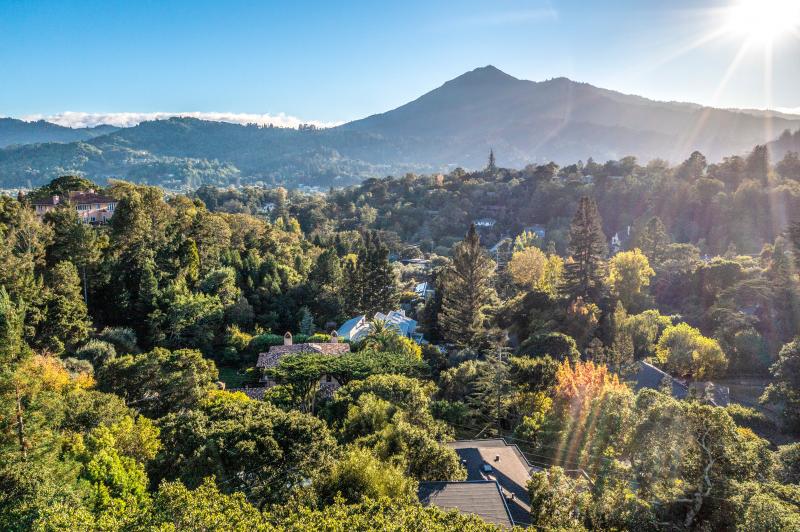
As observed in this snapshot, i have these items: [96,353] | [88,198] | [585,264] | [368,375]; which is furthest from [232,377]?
[585,264]

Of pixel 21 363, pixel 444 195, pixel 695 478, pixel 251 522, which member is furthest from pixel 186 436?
pixel 444 195

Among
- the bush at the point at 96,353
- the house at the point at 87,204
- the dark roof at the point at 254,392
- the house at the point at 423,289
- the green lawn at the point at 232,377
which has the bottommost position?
the green lawn at the point at 232,377

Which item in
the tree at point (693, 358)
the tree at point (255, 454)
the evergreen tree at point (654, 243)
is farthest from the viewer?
the evergreen tree at point (654, 243)

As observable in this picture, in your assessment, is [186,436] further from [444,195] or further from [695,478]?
[444,195]

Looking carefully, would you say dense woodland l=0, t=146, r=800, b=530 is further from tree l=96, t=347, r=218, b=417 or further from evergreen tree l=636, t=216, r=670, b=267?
evergreen tree l=636, t=216, r=670, b=267

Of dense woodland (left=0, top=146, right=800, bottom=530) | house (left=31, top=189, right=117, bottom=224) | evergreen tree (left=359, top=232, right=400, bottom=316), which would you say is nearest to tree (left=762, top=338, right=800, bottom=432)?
dense woodland (left=0, top=146, right=800, bottom=530)

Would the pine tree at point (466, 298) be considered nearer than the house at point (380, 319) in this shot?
Yes

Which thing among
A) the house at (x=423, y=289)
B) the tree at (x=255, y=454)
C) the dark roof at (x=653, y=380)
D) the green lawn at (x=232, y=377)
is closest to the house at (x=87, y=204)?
the green lawn at (x=232, y=377)

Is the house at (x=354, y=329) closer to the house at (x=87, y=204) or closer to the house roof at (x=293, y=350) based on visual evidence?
the house roof at (x=293, y=350)
